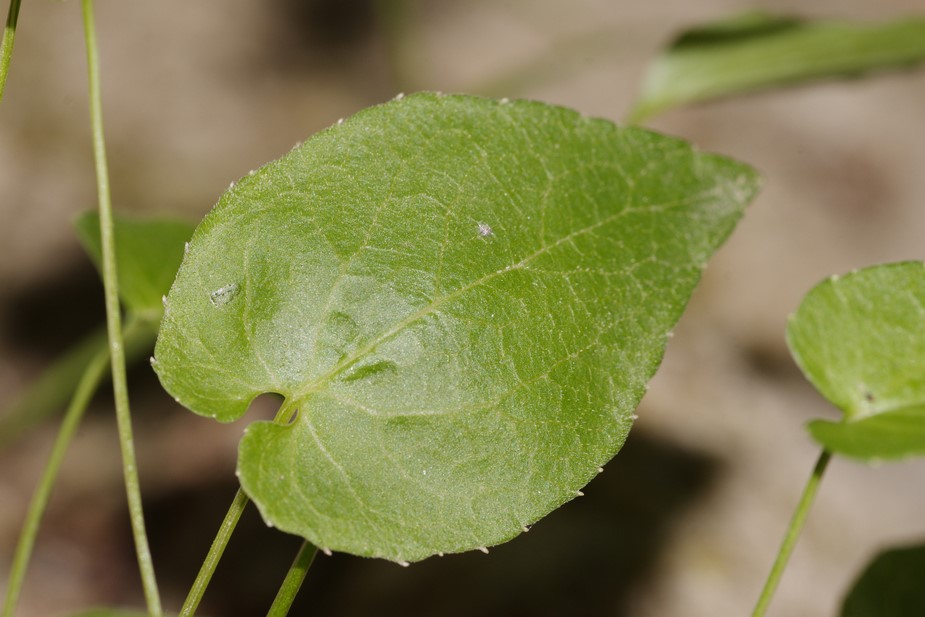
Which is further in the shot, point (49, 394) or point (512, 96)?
point (512, 96)

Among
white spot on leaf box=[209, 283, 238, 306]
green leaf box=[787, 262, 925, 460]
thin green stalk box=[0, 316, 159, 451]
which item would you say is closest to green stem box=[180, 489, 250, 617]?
white spot on leaf box=[209, 283, 238, 306]

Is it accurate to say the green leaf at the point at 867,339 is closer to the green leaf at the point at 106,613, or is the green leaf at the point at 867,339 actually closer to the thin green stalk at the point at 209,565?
the thin green stalk at the point at 209,565

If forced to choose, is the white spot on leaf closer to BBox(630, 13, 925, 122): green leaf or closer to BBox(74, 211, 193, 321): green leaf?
BBox(74, 211, 193, 321): green leaf

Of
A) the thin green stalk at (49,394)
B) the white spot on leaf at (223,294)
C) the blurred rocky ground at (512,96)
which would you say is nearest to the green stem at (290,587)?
the white spot on leaf at (223,294)

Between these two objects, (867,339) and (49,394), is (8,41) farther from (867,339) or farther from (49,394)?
(49,394)

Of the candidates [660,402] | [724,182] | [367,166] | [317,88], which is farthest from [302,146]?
[317,88]

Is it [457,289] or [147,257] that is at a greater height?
[457,289]

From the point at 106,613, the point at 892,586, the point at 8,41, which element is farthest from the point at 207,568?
the point at 892,586
